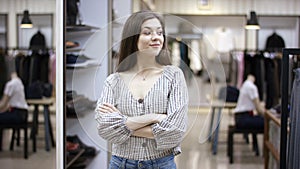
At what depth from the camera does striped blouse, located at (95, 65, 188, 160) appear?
1746 mm

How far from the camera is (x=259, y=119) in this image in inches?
172

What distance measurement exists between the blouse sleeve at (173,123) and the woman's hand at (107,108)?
0.56ft

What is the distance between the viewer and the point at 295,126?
223 centimetres

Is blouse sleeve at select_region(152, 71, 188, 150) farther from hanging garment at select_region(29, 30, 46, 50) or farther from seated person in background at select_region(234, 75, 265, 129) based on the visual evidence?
seated person in background at select_region(234, 75, 265, 129)

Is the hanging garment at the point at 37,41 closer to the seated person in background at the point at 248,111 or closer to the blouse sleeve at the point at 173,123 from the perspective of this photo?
the blouse sleeve at the point at 173,123

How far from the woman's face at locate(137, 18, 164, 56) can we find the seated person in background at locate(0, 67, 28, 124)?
1360 mm

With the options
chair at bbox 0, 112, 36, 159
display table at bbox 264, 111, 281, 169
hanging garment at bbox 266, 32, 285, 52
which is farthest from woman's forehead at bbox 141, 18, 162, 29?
hanging garment at bbox 266, 32, 285, 52

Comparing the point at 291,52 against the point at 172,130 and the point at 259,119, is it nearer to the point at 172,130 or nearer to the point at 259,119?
the point at 172,130

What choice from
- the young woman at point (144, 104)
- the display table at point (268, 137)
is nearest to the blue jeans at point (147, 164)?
the young woman at point (144, 104)

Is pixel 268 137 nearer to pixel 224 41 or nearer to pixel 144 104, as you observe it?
pixel 224 41

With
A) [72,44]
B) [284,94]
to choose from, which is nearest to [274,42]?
[72,44]

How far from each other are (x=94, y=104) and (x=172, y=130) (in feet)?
1.50

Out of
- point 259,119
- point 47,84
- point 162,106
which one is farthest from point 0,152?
point 259,119

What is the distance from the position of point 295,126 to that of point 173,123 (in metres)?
0.80
